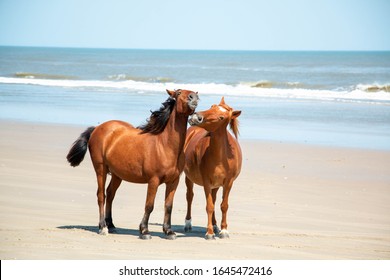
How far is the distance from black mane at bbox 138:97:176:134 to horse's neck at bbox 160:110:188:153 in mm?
64

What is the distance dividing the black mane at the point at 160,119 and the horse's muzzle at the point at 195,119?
→ 512 millimetres

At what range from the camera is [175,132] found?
8633 millimetres

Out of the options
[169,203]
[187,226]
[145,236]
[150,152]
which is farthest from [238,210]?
[150,152]

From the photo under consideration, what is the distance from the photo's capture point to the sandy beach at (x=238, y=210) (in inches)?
315

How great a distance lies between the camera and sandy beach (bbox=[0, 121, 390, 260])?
7.99m

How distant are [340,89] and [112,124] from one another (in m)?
36.4

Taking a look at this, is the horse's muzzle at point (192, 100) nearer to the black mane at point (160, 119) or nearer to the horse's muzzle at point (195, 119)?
the horse's muzzle at point (195, 119)

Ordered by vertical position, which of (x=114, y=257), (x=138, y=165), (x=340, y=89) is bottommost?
(x=114, y=257)

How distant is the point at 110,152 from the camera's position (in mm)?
8844

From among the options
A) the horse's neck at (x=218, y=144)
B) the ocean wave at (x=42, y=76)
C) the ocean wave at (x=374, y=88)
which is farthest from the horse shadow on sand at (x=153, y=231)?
the ocean wave at (x=42, y=76)

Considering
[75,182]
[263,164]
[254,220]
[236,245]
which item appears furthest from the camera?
[263,164]

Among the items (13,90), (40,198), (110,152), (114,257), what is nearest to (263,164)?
(40,198)

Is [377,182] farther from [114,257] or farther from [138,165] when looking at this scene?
[114,257]

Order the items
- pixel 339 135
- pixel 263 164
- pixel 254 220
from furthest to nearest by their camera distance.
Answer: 1. pixel 339 135
2. pixel 263 164
3. pixel 254 220
